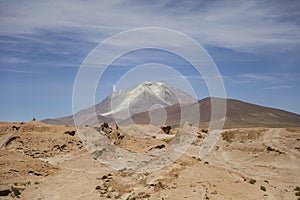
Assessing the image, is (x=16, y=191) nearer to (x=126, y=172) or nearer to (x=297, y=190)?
(x=126, y=172)

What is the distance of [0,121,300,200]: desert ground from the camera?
26.5 metres

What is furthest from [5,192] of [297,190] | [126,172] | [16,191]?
[297,190]

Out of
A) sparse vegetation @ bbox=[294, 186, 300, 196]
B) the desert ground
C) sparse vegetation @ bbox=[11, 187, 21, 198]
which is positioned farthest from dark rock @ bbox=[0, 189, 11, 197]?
sparse vegetation @ bbox=[294, 186, 300, 196]

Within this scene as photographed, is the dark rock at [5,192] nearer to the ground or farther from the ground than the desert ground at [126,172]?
nearer to the ground

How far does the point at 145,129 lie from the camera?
2623 inches

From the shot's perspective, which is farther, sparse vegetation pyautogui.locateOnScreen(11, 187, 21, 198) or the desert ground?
sparse vegetation pyautogui.locateOnScreen(11, 187, 21, 198)

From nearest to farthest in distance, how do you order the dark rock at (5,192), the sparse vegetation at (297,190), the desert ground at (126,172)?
1. the desert ground at (126,172)
2. the dark rock at (5,192)
3. the sparse vegetation at (297,190)

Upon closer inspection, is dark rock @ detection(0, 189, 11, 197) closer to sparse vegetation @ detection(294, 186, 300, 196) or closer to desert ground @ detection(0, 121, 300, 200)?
desert ground @ detection(0, 121, 300, 200)

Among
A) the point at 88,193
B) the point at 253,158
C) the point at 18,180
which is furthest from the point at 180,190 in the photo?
the point at 253,158

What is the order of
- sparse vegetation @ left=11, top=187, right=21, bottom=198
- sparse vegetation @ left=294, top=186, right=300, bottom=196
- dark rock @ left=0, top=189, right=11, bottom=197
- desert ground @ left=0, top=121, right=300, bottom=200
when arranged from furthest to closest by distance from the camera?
sparse vegetation @ left=294, top=186, right=300, bottom=196
sparse vegetation @ left=11, top=187, right=21, bottom=198
dark rock @ left=0, top=189, right=11, bottom=197
desert ground @ left=0, top=121, right=300, bottom=200

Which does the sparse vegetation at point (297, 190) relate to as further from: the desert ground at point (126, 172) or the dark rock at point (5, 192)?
the dark rock at point (5, 192)

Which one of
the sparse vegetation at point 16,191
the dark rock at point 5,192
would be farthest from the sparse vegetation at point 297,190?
the dark rock at point 5,192

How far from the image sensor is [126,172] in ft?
108

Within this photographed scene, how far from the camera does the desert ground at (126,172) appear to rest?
26.5m
